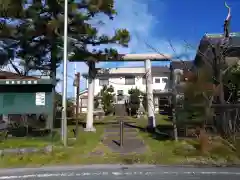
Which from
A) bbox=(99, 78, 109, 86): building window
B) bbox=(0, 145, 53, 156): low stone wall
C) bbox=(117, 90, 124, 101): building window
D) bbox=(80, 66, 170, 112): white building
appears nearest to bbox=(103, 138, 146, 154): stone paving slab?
bbox=(0, 145, 53, 156): low stone wall

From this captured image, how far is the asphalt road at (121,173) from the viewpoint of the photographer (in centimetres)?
867

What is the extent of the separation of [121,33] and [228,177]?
1362 cm

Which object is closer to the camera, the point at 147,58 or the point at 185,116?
the point at 185,116

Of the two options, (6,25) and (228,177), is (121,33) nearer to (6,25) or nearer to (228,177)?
(6,25)

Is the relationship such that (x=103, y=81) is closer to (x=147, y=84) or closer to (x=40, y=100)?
(x=147, y=84)

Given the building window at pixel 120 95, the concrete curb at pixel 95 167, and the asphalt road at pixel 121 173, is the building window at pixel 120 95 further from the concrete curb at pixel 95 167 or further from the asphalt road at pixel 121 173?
the asphalt road at pixel 121 173

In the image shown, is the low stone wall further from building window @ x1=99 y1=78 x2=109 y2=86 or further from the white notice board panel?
building window @ x1=99 y1=78 x2=109 y2=86

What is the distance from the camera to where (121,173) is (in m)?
9.31

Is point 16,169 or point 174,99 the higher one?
point 174,99

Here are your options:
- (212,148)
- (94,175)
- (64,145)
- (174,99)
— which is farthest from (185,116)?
(94,175)

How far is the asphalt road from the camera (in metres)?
8.67

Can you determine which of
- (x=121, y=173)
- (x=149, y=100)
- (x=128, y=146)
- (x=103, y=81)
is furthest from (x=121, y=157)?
(x=103, y=81)

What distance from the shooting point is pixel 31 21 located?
19859mm

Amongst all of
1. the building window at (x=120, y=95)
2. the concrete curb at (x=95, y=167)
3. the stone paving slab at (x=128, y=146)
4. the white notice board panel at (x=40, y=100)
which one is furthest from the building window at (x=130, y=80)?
the concrete curb at (x=95, y=167)
